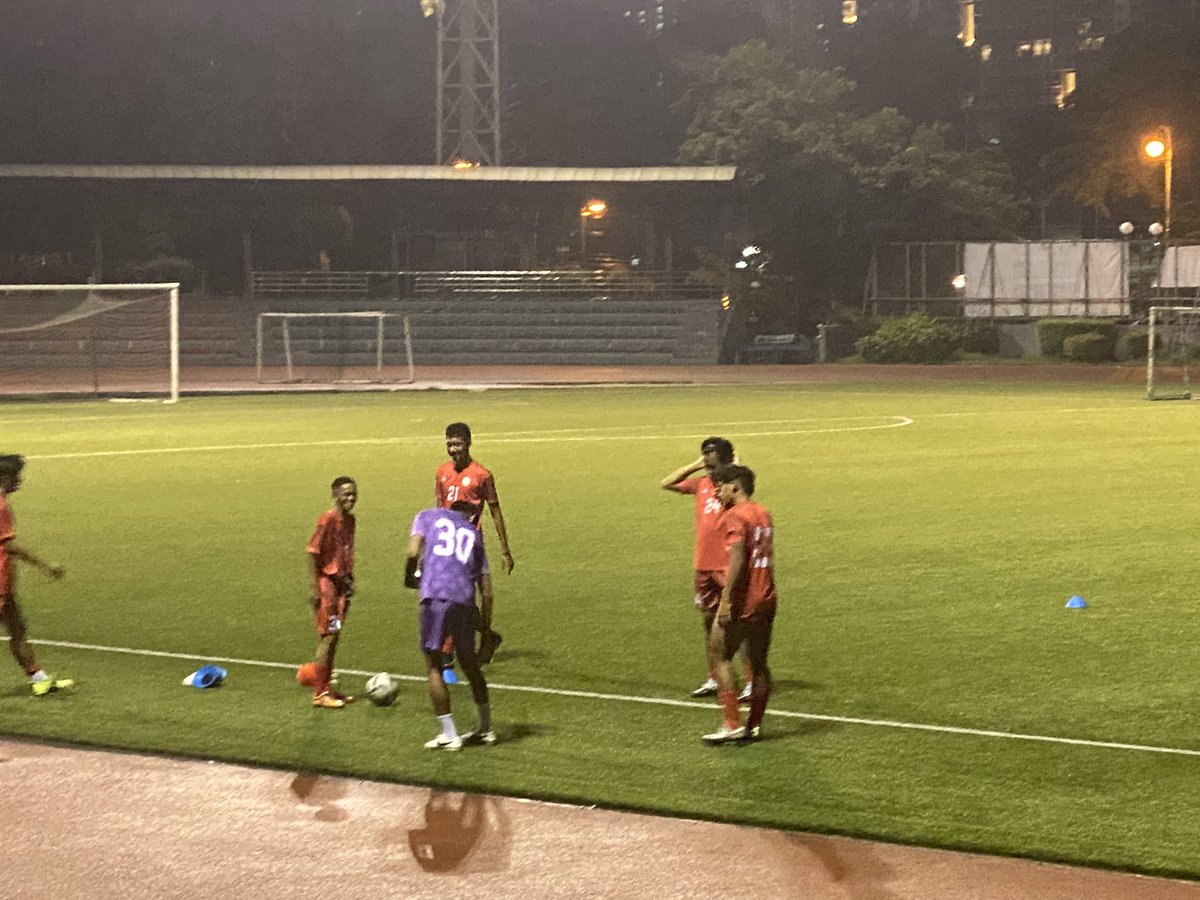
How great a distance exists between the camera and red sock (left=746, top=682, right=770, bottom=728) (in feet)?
27.9

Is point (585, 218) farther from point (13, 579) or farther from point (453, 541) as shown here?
point (453, 541)

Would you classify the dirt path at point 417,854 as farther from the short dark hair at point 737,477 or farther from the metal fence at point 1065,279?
the metal fence at point 1065,279

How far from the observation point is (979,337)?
5181cm

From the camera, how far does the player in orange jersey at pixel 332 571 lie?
30.5 ft

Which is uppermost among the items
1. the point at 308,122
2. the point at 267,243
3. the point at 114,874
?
the point at 308,122

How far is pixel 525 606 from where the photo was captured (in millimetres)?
12695

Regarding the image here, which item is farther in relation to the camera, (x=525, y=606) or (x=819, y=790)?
(x=525, y=606)

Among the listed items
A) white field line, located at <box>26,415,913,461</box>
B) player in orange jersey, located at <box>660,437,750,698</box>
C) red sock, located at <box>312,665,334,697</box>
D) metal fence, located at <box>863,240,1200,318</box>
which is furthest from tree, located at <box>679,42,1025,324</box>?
red sock, located at <box>312,665,334,697</box>

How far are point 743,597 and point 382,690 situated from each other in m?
2.41

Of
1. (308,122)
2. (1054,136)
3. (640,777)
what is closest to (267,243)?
(308,122)

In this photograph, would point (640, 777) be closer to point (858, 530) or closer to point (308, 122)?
point (858, 530)

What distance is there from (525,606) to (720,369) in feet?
124

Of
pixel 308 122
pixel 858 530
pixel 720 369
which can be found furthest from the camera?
pixel 308 122

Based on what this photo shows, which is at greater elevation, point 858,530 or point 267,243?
point 267,243
